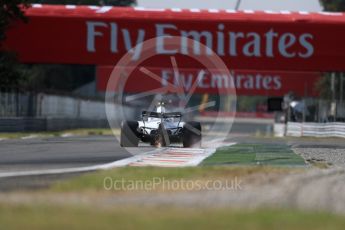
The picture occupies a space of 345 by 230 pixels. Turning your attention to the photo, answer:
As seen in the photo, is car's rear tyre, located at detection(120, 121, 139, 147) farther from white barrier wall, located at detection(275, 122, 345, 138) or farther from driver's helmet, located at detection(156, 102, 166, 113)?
white barrier wall, located at detection(275, 122, 345, 138)

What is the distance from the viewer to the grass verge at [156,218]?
26.8ft

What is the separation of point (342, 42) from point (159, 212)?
25.8m

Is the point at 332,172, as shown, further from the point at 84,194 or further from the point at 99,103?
the point at 99,103

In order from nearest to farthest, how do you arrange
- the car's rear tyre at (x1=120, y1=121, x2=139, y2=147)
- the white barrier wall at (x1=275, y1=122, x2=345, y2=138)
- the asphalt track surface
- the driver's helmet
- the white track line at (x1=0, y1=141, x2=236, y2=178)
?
1. the asphalt track surface
2. the white track line at (x1=0, y1=141, x2=236, y2=178)
3. the driver's helmet
4. the car's rear tyre at (x1=120, y1=121, x2=139, y2=147)
5. the white barrier wall at (x1=275, y1=122, x2=345, y2=138)

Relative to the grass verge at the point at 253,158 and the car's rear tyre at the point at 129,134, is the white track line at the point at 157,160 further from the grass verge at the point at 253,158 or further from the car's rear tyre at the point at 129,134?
the car's rear tyre at the point at 129,134

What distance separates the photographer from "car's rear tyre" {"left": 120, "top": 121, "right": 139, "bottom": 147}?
2197cm

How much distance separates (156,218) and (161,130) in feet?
43.4

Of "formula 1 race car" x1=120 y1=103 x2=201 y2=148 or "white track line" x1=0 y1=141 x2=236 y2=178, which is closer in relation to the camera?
"white track line" x1=0 y1=141 x2=236 y2=178

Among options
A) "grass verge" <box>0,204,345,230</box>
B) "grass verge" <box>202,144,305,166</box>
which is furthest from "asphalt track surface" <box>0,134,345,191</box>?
"grass verge" <box>0,204,345,230</box>

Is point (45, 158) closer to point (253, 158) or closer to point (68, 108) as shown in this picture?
point (253, 158)

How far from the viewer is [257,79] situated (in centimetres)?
7488

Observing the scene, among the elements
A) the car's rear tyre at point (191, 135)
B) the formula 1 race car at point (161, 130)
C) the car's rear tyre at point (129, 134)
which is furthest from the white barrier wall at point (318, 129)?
the car's rear tyre at point (129, 134)

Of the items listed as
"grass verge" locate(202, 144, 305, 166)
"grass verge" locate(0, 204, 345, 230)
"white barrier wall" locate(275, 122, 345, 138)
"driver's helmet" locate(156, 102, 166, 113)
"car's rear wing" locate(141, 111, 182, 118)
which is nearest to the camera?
"grass verge" locate(0, 204, 345, 230)

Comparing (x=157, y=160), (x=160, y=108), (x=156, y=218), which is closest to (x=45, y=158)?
(x=157, y=160)
